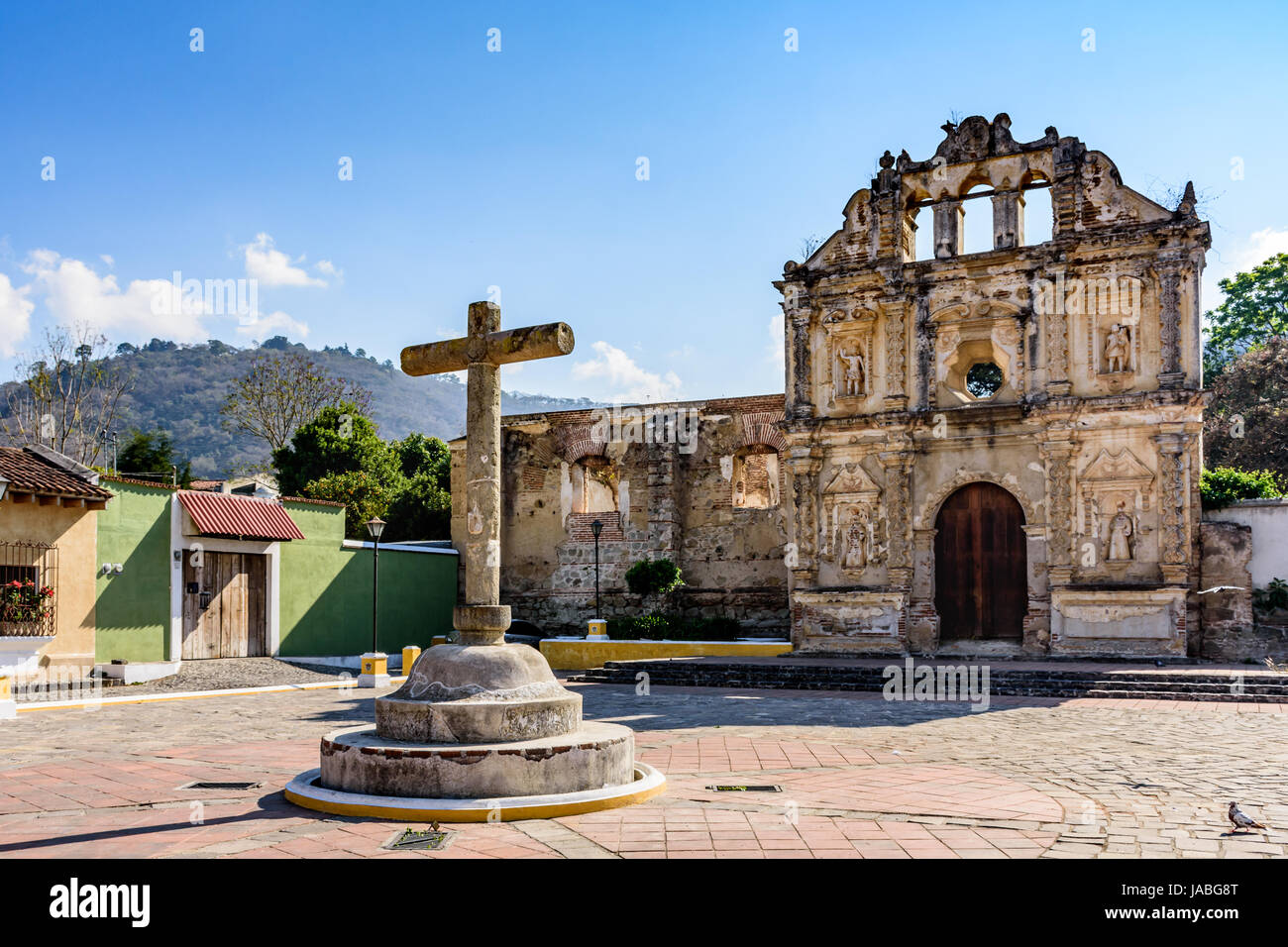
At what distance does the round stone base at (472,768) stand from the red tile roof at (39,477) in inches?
465

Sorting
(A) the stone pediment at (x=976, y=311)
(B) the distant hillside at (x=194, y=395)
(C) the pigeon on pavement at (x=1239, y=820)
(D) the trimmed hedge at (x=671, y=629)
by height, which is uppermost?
(B) the distant hillside at (x=194, y=395)

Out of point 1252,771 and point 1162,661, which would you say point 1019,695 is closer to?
point 1162,661

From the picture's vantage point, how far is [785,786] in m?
7.86

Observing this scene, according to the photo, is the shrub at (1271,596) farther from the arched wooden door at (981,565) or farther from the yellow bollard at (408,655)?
the yellow bollard at (408,655)

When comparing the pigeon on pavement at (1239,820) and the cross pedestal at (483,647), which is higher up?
the cross pedestal at (483,647)

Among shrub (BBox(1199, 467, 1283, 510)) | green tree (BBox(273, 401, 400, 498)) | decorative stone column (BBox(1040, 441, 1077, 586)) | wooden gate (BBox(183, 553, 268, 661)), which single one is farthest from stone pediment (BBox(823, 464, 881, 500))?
green tree (BBox(273, 401, 400, 498))

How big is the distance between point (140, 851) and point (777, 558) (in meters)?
19.6

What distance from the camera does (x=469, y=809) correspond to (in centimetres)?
628

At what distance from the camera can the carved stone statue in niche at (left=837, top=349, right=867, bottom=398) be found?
67.9ft

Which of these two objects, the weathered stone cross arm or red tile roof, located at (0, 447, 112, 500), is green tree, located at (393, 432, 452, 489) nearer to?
red tile roof, located at (0, 447, 112, 500)

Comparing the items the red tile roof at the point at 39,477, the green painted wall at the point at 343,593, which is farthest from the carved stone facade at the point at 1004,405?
the red tile roof at the point at 39,477

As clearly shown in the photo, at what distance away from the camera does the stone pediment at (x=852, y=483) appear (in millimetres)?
20422

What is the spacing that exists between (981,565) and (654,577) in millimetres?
6907

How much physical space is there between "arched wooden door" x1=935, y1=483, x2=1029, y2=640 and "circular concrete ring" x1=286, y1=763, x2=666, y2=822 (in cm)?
1401
